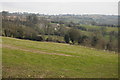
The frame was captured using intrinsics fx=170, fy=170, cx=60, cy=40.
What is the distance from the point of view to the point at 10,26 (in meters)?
69.4

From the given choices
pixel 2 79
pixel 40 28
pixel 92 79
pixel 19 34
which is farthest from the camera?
pixel 40 28

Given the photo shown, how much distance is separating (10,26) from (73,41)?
27708mm

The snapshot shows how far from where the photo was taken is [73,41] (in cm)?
7569

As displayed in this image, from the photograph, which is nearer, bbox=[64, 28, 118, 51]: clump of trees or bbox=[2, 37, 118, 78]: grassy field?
bbox=[2, 37, 118, 78]: grassy field

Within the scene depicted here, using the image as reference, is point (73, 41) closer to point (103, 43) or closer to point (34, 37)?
point (103, 43)

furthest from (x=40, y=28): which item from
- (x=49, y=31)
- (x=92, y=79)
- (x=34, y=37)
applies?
(x=92, y=79)

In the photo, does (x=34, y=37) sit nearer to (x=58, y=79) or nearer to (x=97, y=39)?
(x=97, y=39)

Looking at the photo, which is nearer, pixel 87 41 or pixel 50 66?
pixel 50 66

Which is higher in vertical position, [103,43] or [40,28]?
[40,28]

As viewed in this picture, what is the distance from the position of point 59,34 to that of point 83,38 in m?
16.3

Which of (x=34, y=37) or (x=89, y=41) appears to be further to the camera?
(x=89, y=41)

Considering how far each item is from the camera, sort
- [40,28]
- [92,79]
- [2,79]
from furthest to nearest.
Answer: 1. [40,28]
2. [92,79]
3. [2,79]

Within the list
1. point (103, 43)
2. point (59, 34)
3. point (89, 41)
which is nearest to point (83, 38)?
point (89, 41)

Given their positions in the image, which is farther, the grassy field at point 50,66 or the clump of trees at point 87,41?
the clump of trees at point 87,41
